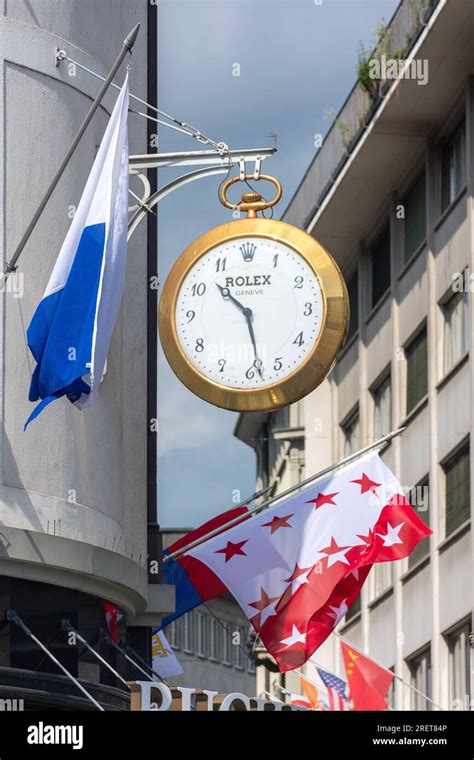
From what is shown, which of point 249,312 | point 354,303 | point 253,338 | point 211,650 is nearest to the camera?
point 253,338

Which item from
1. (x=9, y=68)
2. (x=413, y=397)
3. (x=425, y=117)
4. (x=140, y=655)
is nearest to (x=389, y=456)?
(x=413, y=397)

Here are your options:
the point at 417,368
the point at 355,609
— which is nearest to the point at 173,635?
the point at 355,609

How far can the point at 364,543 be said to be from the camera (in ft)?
63.7

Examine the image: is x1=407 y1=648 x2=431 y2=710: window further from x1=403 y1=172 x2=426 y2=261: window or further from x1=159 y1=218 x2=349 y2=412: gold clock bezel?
x1=159 y1=218 x2=349 y2=412: gold clock bezel

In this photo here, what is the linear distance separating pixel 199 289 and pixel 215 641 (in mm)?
62573

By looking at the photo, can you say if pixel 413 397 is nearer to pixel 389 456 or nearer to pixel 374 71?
pixel 389 456

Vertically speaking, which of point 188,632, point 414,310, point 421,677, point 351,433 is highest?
point 188,632

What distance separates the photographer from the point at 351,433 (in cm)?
4681

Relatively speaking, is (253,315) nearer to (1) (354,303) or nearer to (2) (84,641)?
(2) (84,641)

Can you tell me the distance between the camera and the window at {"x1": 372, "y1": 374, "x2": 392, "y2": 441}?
4272cm

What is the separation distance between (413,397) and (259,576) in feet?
69.7

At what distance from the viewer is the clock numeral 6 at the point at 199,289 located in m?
17.3

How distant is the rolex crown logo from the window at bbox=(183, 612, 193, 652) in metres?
58.4
